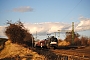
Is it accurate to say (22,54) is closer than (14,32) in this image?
Yes

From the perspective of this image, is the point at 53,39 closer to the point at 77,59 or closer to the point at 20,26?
the point at 20,26

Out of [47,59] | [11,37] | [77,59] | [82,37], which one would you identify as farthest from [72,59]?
[82,37]

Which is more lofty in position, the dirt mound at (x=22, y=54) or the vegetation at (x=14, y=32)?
the vegetation at (x=14, y=32)

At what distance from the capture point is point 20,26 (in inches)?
2067

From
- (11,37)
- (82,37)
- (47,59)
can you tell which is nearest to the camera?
(47,59)

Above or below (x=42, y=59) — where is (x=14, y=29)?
above

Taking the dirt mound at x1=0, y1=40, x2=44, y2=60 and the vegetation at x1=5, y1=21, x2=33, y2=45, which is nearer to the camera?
the dirt mound at x1=0, y1=40, x2=44, y2=60

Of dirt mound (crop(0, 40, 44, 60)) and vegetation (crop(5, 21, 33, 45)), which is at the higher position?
vegetation (crop(5, 21, 33, 45))

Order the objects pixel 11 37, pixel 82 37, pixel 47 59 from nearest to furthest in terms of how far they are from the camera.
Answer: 1. pixel 47 59
2. pixel 11 37
3. pixel 82 37

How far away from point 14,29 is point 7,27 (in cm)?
176

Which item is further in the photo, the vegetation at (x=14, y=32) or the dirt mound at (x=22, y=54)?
the vegetation at (x=14, y=32)

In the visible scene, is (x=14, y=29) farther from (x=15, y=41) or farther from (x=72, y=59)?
(x=72, y=59)

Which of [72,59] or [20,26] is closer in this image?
[72,59]

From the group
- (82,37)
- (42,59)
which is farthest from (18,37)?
(82,37)
